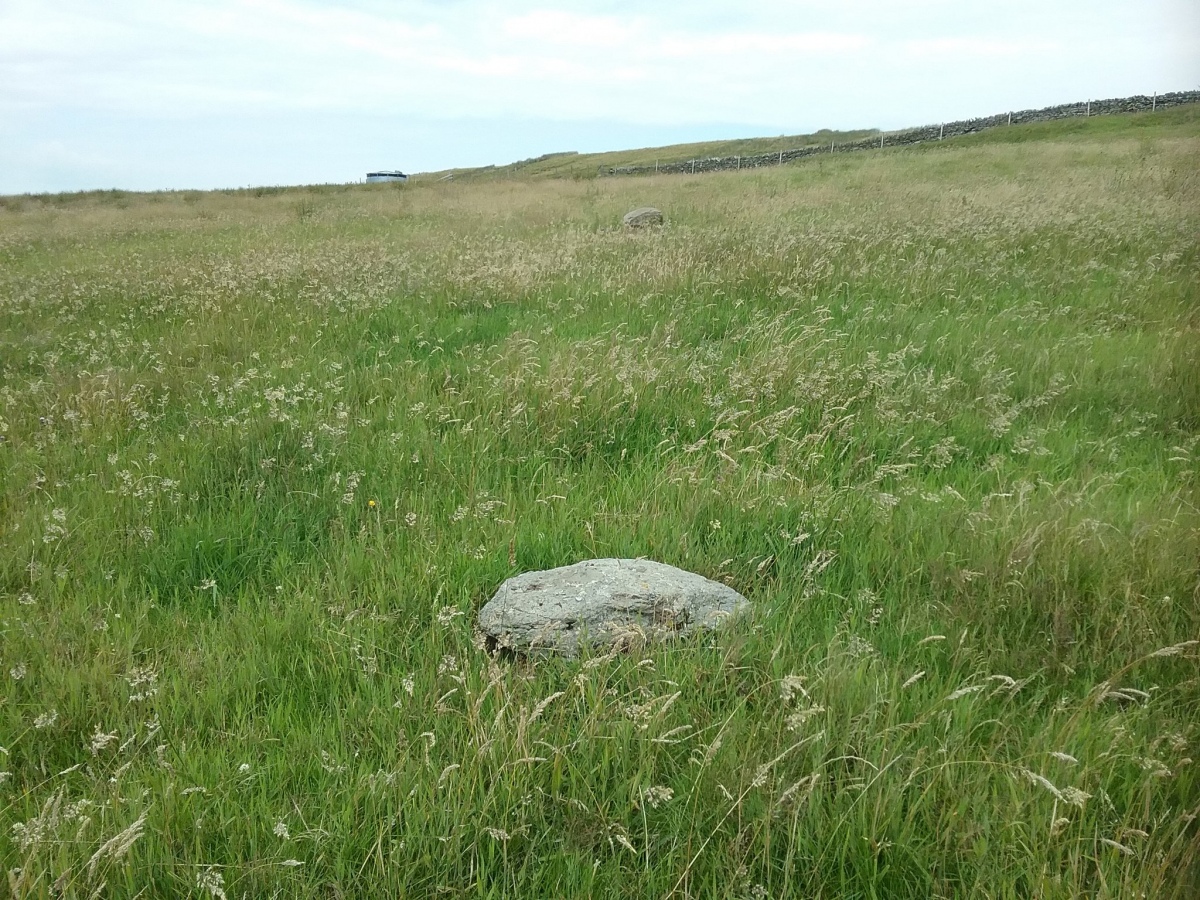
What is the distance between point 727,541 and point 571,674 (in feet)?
3.89

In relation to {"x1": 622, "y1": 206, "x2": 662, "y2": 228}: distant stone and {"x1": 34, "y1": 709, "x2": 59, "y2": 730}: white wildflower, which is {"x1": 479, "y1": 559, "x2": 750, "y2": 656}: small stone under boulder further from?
{"x1": 622, "y1": 206, "x2": 662, "y2": 228}: distant stone

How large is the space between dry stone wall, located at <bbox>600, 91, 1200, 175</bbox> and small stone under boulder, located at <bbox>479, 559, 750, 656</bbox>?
40.2 m

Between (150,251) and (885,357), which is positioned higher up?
(150,251)

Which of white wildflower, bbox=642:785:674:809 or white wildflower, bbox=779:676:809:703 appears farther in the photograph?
white wildflower, bbox=779:676:809:703

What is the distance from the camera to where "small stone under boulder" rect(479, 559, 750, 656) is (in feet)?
8.26

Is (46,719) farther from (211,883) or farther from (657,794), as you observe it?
(657,794)

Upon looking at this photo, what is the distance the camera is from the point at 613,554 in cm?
322

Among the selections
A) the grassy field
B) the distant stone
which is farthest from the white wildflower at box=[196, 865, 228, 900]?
the distant stone

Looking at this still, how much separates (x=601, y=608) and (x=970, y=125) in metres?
48.6

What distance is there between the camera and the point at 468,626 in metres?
2.73

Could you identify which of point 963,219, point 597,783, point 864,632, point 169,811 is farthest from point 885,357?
point 963,219

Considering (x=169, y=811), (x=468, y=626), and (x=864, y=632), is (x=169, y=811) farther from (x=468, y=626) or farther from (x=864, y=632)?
(x=864, y=632)

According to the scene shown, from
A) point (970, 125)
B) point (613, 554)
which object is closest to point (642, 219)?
point (613, 554)

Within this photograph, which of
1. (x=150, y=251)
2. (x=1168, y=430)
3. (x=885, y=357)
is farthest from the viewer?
(x=150, y=251)
